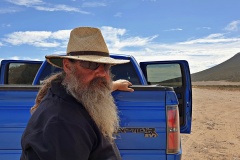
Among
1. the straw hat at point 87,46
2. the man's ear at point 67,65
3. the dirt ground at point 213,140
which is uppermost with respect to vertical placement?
the straw hat at point 87,46

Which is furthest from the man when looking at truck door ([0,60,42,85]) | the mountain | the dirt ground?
the mountain

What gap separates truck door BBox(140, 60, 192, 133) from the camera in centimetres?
488

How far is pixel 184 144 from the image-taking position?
826 cm

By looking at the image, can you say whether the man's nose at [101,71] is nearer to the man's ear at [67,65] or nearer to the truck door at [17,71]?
the man's ear at [67,65]

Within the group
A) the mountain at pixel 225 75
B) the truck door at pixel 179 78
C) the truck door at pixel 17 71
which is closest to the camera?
the truck door at pixel 179 78

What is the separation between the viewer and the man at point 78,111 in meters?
1.47

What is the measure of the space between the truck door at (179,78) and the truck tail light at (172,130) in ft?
6.18

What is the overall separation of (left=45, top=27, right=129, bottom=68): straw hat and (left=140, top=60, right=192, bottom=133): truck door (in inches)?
124

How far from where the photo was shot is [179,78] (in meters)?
5.21

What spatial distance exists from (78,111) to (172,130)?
1480 millimetres

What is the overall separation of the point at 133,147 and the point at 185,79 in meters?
2.39

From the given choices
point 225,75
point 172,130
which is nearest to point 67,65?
point 172,130

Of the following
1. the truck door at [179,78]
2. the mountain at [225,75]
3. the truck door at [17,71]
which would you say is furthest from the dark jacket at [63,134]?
the mountain at [225,75]

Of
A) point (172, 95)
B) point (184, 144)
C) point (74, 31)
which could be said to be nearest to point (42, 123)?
point (74, 31)
